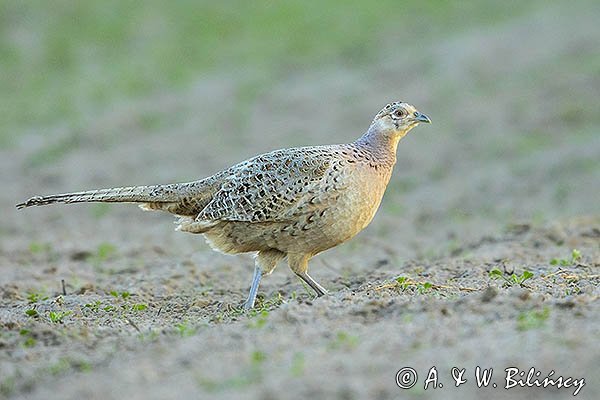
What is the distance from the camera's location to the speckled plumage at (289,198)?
329 inches

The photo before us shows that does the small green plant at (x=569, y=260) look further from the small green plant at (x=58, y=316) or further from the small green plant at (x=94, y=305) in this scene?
the small green plant at (x=58, y=316)

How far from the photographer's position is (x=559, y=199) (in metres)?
14.8

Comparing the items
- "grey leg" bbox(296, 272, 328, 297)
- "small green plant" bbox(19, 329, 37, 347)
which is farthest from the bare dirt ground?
"grey leg" bbox(296, 272, 328, 297)

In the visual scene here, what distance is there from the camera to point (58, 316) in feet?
25.5

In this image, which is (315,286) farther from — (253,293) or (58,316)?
(58,316)

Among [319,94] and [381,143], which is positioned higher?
[319,94]

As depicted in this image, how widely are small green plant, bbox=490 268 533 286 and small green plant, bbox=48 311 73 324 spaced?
12.0 ft

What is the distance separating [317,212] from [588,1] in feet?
70.3

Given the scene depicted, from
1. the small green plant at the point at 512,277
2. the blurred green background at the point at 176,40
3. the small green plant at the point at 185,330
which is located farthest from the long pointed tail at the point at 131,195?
the blurred green background at the point at 176,40

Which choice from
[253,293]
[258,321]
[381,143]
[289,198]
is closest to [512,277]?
[381,143]

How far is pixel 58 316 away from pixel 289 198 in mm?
2141

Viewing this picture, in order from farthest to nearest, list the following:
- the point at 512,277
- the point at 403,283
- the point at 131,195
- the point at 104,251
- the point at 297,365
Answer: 1. the point at 104,251
2. the point at 131,195
3. the point at 512,277
4. the point at 403,283
5. the point at 297,365

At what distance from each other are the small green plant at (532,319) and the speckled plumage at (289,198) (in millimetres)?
2343

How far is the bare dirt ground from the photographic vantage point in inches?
217
